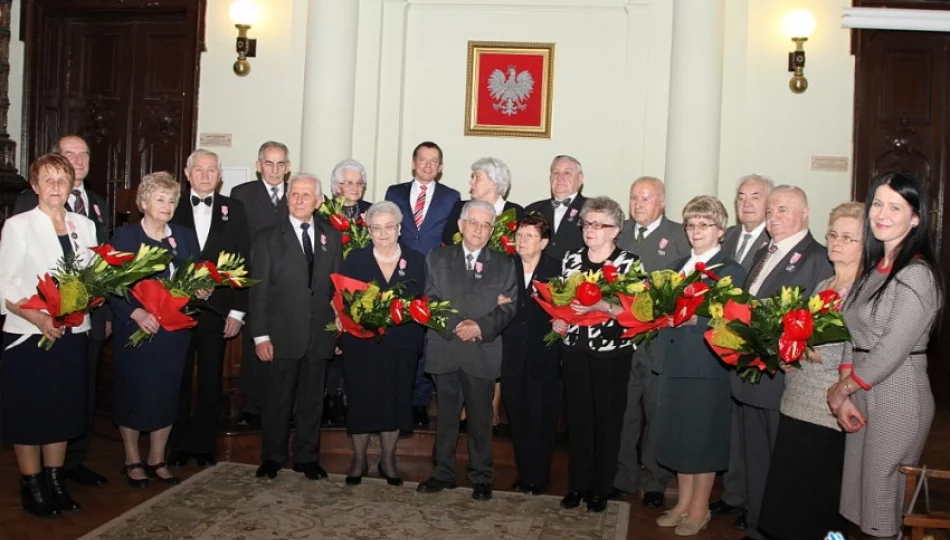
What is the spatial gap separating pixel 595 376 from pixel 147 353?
2299 millimetres

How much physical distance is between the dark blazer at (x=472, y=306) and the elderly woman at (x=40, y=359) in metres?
1.76

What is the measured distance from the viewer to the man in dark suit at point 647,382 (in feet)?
16.1

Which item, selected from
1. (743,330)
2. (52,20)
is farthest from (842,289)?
(52,20)

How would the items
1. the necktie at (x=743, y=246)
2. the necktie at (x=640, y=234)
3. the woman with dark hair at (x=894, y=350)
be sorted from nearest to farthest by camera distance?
1. the woman with dark hair at (x=894, y=350)
2. the necktie at (x=743, y=246)
3. the necktie at (x=640, y=234)

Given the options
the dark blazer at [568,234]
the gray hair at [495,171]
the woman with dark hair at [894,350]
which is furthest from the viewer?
the dark blazer at [568,234]

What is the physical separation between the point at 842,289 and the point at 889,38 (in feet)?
14.7

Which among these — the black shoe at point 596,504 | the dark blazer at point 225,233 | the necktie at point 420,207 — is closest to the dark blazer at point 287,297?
the dark blazer at point 225,233

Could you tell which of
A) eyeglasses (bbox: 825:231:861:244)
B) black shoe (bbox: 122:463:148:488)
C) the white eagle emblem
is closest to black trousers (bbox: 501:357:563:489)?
eyeglasses (bbox: 825:231:861:244)

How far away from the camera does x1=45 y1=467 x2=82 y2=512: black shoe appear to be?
4340 millimetres

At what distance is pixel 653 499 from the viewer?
486cm

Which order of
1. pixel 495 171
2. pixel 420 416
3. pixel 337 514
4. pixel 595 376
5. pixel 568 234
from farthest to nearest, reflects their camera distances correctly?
1. pixel 420 416
2. pixel 568 234
3. pixel 495 171
4. pixel 595 376
5. pixel 337 514

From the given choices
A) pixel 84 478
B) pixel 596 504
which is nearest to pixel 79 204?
pixel 84 478

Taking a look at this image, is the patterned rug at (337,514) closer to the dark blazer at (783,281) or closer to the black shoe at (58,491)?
the black shoe at (58,491)

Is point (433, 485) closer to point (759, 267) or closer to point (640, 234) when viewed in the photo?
point (640, 234)
